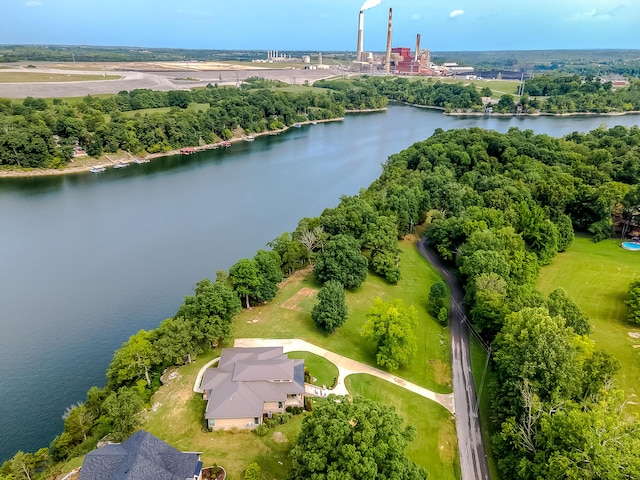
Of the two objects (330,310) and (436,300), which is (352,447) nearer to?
(330,310)

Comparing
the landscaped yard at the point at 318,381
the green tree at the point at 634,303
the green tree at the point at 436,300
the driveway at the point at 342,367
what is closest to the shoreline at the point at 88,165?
the landscaped yard at the point at 318,381

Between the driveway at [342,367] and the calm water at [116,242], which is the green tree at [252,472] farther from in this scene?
the calm water at [116,242]

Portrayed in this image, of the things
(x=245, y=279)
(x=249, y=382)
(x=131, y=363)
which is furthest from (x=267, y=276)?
(x=131, y=363)

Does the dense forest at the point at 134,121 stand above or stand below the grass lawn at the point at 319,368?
above

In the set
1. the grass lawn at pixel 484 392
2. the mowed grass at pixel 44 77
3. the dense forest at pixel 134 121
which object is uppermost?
the mowed grass at pixel 44 77

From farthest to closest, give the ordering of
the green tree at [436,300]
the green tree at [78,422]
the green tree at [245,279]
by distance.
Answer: the green tree at [436,300] < the green tree at [245,279] < the green tree at [78,422]

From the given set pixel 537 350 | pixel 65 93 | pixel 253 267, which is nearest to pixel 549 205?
pixel 537 350
